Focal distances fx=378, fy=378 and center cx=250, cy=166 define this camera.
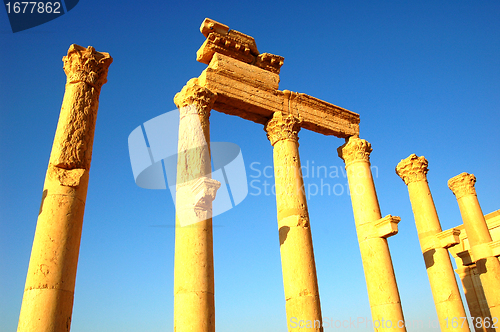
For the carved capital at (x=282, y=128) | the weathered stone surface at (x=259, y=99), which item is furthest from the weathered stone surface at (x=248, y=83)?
the carved capital at (x=282, y=128)

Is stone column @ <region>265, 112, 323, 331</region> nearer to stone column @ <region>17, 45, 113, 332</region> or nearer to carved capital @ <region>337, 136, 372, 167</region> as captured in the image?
carved capital @ <region>337, 136, 372, 167</region>

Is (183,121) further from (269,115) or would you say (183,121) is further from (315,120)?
(315,120)

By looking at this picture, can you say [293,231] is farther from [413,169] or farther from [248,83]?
[413,169]

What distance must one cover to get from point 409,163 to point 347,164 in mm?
4085

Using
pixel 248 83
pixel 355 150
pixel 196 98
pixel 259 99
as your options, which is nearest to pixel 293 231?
pixel 259 99

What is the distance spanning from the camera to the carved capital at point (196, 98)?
14.0 meters

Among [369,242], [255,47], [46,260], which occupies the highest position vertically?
[255,47]

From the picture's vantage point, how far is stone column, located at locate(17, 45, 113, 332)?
786 centimetres

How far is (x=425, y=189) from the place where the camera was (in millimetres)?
19812

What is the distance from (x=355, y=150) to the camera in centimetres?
1834

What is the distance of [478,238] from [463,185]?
3134mm

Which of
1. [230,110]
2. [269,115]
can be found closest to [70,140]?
[230,110]

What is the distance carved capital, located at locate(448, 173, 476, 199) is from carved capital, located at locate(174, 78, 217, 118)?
1617 centimetres

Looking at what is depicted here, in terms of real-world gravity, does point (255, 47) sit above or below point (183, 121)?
above
